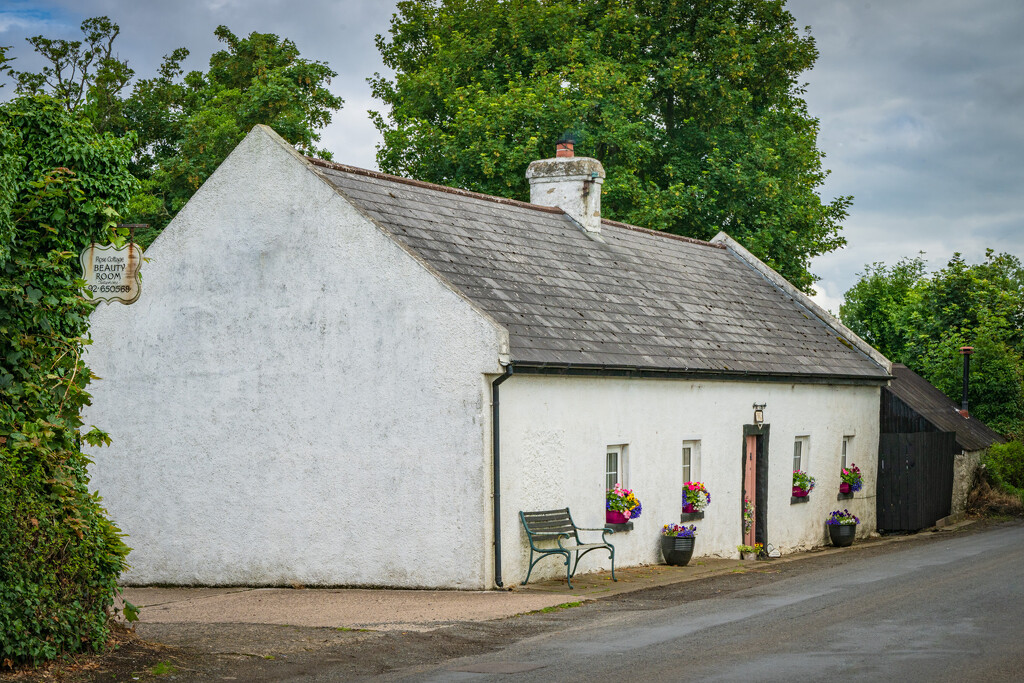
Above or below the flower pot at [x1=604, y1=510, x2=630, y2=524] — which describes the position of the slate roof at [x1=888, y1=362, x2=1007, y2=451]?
above

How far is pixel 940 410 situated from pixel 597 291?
1444 cm

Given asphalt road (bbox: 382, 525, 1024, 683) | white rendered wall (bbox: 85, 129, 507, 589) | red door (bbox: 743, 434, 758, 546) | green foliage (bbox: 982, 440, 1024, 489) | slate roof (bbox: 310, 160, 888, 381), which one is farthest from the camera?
green foliage (bbox: 982, 440, 1024, 489)

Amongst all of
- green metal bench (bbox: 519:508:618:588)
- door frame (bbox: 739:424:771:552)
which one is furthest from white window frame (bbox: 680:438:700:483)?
green metal bench (bbox: 519:508:618:588)

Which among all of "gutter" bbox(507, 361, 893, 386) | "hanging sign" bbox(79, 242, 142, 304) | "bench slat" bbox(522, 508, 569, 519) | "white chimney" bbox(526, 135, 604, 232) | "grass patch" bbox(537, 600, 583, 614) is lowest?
"grass patch" bbox(537, 600, 583, 614)

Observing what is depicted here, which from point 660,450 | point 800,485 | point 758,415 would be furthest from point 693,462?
point 800,485

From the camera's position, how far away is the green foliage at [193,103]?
3278cm

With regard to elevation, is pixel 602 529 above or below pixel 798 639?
above

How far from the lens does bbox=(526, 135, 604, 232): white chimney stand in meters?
23.3

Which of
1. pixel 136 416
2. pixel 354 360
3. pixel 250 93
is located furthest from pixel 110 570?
pixel 250 93

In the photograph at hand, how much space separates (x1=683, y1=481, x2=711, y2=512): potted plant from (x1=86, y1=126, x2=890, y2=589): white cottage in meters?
0.25

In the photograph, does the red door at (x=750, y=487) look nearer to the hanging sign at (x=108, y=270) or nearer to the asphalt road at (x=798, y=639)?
the asphalt road at (x=798, y=639)

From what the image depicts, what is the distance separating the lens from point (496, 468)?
50.8 ft

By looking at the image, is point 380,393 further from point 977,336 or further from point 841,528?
point 977,336

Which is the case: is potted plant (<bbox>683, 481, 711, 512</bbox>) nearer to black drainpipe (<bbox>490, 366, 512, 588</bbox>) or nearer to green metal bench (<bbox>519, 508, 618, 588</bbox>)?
green metal bench (<bbox>519, 508, 618, 588</bbox>)
